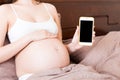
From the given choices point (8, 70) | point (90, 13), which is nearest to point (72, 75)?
point (8, 70)

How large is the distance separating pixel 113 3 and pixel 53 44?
1.01 meters

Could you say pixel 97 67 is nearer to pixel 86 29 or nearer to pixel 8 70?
pixel 86 29

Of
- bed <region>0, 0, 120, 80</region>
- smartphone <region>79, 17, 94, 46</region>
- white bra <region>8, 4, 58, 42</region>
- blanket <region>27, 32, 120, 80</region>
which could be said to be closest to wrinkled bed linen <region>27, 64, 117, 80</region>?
blanket <region>27, 32, 120, 80</region>

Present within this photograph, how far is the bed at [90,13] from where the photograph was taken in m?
1.84

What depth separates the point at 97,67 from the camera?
134cm

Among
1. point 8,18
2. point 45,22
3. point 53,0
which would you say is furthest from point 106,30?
point 8,18

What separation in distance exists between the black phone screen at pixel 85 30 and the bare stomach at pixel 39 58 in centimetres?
15

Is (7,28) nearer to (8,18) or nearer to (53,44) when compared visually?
(8,18)

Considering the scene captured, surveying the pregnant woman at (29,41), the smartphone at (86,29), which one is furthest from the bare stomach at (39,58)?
the smartphone at (86,29)

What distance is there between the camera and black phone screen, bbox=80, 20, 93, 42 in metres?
1.22

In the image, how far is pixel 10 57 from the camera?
4.10 ft

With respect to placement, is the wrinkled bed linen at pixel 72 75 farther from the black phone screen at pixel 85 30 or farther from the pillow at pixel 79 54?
the pillow at pixel 79 54

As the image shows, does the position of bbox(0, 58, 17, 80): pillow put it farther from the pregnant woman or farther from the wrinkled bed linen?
the wrinkled bed linen

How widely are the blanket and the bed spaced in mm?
147
